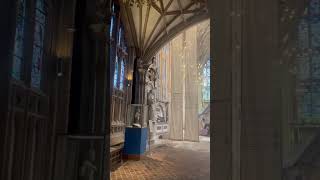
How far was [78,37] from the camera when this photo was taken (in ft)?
15.0

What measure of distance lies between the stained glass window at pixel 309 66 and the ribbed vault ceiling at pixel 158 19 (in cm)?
979

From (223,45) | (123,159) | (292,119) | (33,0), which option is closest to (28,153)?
(33,0)

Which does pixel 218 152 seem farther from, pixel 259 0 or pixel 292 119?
pixel 259 0

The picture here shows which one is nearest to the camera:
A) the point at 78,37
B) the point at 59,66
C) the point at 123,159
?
the point at 59,66

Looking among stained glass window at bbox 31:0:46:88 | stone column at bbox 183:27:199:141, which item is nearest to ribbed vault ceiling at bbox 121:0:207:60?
stained glass window at bbox 31:0:46:88

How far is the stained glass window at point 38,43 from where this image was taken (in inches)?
152

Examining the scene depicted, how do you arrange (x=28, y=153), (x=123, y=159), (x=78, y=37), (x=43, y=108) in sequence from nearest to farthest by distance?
1. (x=28, y=153)
2. (x=43, y=108)
3. (x=78, y=37)
4. (x=123, y=159)

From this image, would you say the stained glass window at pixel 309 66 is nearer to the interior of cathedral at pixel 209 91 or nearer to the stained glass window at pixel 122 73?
the interior of cathedral at pixel 209 91

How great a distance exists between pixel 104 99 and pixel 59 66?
77 centimetres

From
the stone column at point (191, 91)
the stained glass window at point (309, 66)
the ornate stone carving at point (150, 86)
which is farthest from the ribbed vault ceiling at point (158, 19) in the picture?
the stained glass window at point (309, 66)

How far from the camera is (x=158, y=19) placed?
1298 cm

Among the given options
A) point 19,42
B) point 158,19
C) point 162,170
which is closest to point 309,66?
point 19,42

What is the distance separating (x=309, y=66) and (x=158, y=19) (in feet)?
35.8

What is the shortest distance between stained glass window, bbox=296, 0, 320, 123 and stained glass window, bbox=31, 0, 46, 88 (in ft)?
9.31
